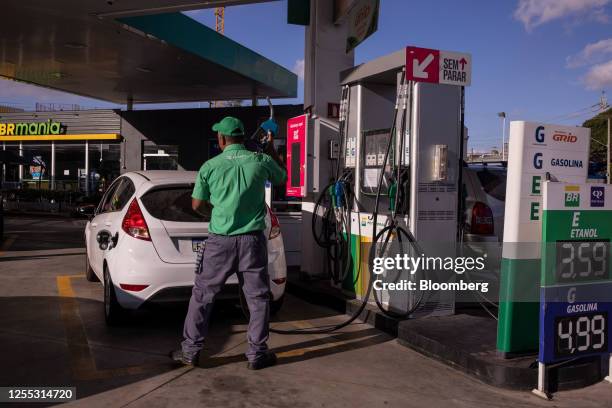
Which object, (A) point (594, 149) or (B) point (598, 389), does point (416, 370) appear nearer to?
(B) point (598, 389)

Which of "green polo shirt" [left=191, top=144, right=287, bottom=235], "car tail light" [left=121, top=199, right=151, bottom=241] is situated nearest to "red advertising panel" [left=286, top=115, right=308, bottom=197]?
"car tail light" [left=121, top=199, right=151, bottom=241]

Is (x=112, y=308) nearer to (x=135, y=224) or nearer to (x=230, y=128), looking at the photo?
(x=135, y=224)

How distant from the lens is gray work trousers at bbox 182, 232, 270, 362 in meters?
4.48

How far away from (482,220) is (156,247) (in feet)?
14.1

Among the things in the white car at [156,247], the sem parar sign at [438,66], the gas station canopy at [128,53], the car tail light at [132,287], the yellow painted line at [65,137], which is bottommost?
the car tail light at [132,287]

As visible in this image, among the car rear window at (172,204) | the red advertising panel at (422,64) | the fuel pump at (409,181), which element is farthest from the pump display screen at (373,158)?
the car rear window at (172,204)

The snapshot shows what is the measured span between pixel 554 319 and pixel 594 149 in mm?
61310

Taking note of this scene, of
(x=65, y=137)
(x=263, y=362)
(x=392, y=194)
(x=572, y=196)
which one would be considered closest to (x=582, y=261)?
(x=572, y=196)

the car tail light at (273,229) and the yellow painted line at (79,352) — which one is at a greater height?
the car tail light at (273,229)

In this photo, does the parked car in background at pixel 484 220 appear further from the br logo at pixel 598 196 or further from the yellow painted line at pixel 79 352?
the yellow painted line at pixel 79 352

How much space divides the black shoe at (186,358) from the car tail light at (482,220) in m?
4.38

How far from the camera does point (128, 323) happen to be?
5.84 meters

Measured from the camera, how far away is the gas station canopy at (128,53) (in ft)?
40.6

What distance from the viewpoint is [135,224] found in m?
5.51
